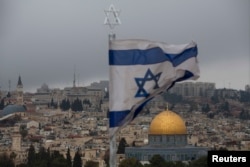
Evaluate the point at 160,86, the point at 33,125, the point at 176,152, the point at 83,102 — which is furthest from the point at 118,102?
the point at 83,102

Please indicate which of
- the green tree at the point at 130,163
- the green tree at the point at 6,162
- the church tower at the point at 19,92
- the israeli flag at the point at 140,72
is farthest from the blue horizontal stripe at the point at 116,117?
the church tower at the point at 19,92

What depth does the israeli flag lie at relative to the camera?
6.04 meters

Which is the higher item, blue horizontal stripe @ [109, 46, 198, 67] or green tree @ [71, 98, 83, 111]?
green tree @ [71, 98, 83, 111]

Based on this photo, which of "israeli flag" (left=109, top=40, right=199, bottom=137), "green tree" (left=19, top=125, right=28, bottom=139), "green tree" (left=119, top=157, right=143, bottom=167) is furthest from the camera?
"green tree" (left=19, top=125, right=28, bottom=139)

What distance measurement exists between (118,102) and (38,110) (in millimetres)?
90787

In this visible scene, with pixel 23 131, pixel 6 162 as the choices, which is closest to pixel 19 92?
pixel 23 131

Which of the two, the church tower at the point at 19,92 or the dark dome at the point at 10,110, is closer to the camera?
the dark dome at the point at 10,110

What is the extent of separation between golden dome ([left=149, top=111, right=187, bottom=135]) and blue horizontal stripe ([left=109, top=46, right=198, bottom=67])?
124ft

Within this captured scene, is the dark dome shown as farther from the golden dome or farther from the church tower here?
the golden dome

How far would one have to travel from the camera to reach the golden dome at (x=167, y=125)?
4422 cm

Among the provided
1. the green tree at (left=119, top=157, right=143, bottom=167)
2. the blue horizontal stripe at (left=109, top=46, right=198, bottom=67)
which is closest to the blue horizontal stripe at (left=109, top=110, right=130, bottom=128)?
the blue horizontal stripe at (left=109, top=46, right=198, bottom=67)

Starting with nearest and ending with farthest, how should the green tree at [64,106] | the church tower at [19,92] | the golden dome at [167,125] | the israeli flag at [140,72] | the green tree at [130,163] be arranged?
1. the israeli flag at [140,72]
2. the green tree at [130,163]
3. the golden dome at [167,125]
4. the church tower at [19,92]
5. the green tree at [64,106]

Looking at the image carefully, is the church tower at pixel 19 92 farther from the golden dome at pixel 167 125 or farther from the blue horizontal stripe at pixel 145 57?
the blue horizontal stripe at pixel 145 57

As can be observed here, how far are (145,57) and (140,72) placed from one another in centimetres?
9
